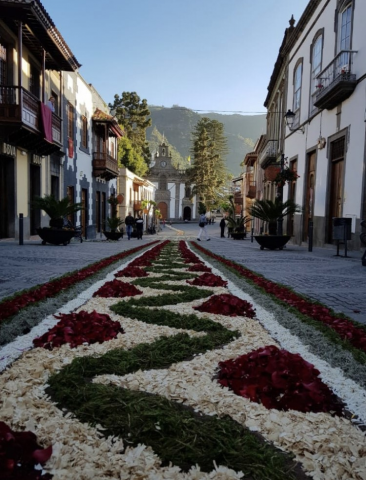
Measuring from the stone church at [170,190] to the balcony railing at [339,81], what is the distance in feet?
210

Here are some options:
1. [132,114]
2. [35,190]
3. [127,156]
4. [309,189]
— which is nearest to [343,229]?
[309,189]

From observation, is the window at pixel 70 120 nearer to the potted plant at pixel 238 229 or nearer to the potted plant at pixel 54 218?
the potted plant at pixel 54 218

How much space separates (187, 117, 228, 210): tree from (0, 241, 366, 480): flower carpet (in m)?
68.1

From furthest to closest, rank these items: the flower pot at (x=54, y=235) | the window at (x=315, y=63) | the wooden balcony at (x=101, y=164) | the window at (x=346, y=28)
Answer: the wooden balcony at (x=101, y=164), the window at (x=315, y=63), the flower pot at (x=54, y=235), the window at (x=346, y=28)

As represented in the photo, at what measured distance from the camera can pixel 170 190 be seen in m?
76.8

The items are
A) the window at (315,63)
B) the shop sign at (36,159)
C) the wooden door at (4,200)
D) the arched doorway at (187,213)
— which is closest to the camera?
the wooden door at (4,200)

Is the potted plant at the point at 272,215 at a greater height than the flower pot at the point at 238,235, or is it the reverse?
the potted plant at the point at 272,215

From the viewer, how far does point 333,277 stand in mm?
5598

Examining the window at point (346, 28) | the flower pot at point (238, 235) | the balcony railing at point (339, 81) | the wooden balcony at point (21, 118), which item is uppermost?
the window at point (346, 28)

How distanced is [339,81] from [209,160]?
5937cm

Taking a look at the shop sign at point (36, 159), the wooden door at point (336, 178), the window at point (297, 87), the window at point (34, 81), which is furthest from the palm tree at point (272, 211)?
the window at point (34, 81)

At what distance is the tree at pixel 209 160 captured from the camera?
2706 inches

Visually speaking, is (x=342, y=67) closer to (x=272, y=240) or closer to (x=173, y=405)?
(x=272, y=240)

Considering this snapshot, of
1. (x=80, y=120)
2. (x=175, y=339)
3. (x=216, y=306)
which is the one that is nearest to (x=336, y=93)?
(x=216, y=306)
